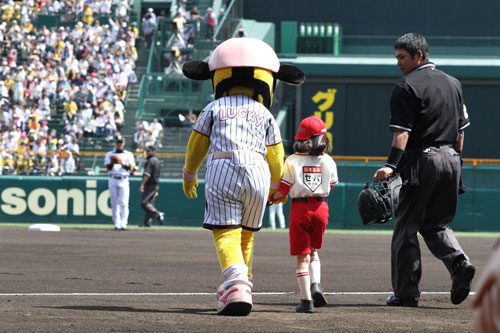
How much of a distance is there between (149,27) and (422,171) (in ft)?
104

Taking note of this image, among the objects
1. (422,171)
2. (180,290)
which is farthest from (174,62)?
(422,171)

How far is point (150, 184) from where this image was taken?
2488cm

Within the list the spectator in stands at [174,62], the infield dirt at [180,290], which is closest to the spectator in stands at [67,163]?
the spectator in stands at [174,62]

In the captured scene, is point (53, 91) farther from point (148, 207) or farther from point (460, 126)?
A: point (460, 126)

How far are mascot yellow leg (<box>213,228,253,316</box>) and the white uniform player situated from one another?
106mm

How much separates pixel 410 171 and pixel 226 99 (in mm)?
1613

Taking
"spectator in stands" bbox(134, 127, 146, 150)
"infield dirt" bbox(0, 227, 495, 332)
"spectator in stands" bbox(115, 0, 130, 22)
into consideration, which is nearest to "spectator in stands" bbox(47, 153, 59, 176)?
"spectator in stands" bbox(134, 127, 146, 150)

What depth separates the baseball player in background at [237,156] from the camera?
7.38 meters

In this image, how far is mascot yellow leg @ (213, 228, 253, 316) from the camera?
7.08m

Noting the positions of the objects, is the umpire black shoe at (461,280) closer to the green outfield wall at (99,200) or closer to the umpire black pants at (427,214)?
the umpire black pants at (427,214)

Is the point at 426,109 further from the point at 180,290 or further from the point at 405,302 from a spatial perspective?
the point at 180,290

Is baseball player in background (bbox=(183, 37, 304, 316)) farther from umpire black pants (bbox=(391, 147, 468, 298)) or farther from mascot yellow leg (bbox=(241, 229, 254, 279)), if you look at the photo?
umpire black pants (bbox=(391, 147, 468, 298))

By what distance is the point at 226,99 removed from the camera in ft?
25.9

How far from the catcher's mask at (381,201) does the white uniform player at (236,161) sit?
2.57 feet
